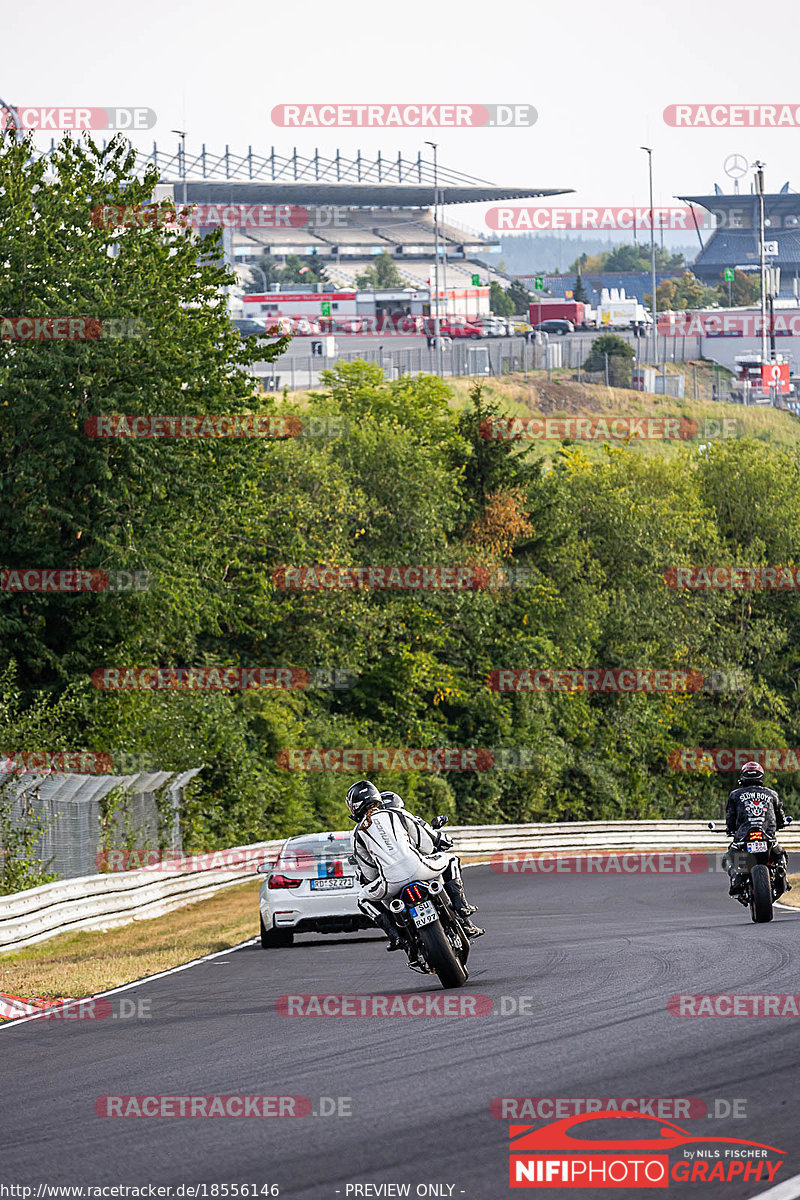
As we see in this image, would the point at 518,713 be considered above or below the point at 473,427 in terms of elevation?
below

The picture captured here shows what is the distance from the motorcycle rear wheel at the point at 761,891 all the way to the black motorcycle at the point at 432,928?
4909mm

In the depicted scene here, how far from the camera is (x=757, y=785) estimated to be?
1608 cm

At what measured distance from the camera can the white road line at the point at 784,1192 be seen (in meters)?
6.00

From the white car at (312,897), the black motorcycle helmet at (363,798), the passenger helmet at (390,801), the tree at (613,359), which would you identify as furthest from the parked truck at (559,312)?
the black motorcycle helmet at (363,798)

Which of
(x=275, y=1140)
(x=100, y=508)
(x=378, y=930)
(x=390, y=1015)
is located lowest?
(x=378, y=930)

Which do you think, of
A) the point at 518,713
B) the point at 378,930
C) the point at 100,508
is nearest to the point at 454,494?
the point at 518,713

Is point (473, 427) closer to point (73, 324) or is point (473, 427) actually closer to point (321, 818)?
point (321, 818)

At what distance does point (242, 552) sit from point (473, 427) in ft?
49.1

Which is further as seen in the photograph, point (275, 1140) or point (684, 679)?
point (684, 679)

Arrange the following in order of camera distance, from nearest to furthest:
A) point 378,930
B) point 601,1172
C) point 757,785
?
point 601,1172
point 757,785
point 378,930

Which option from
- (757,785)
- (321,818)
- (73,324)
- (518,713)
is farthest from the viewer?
(518,713)

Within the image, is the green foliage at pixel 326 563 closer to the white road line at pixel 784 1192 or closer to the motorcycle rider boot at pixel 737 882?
the motorcycle rider boot at pixel 737 882

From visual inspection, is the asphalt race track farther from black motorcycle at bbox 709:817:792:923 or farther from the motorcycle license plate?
the motorcycle license plate

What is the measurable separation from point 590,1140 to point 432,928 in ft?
13.6
